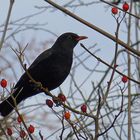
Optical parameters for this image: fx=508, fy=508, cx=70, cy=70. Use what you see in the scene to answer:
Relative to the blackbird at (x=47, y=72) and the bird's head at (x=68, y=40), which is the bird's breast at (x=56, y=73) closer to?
the blackbird at (x=47, y=72)

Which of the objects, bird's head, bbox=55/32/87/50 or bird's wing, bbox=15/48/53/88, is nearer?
bird's wing, bbox=15/48/53/88

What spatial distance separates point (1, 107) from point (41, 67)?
74cm

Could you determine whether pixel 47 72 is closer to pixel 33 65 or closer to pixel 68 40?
pixel 33 65

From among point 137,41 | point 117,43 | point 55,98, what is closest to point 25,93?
point 137,41

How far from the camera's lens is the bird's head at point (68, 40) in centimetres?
555

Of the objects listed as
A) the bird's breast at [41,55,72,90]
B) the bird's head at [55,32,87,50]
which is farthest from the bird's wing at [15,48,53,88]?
the bird's head at [55,32,87,50]

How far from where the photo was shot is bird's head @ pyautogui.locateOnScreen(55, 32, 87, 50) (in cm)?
555

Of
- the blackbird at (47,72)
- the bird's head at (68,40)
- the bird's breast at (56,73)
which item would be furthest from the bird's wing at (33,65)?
the bird's head at (68,40)

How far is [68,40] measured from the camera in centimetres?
574

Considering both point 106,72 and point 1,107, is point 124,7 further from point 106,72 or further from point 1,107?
point 106,72

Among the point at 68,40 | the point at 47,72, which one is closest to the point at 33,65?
the point at 47,72

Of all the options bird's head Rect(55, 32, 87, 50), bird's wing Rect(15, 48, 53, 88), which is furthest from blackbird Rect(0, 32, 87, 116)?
bird's head Rect(55, 32, 87, 50)

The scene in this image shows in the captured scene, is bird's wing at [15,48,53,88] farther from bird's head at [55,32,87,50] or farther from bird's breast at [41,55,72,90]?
bird's head at [55,32,87,50]

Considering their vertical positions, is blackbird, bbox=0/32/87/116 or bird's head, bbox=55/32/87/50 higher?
bird's head, bbox=55/32/87/50
